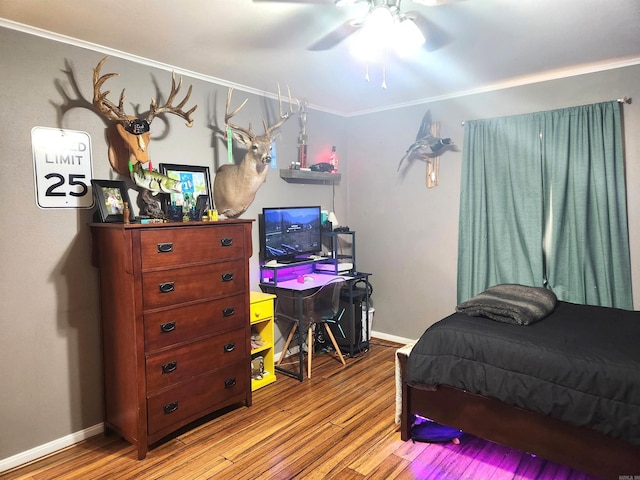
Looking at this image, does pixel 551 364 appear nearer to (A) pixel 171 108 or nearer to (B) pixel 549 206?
(B) pixel 549 206

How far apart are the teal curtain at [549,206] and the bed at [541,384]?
0.69 m

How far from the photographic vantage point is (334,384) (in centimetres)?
346

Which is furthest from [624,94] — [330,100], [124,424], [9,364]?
[9,364]

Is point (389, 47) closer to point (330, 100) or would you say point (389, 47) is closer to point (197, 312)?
point (330, 100)

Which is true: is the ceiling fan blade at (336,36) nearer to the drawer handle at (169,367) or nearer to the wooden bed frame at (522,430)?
the wooden bed frame at (522,430)

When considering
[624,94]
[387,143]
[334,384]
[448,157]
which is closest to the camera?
[624,94]

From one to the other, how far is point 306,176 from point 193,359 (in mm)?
2053

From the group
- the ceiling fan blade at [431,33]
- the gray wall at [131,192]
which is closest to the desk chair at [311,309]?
the gray wall at [131,192]

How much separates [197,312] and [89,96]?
150 centimetres

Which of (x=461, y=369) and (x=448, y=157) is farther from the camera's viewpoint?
(x=448, y=157)

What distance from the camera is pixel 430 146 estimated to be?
13.4 feet

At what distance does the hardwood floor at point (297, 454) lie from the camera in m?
2.31

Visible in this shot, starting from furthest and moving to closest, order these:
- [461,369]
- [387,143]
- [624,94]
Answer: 1. [387,143]
2. [624,94]
3. [461,369]

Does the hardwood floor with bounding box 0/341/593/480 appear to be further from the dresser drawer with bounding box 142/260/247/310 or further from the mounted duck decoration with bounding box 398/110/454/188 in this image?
the mounted duck decoration with bounding box 398/110/454/188
